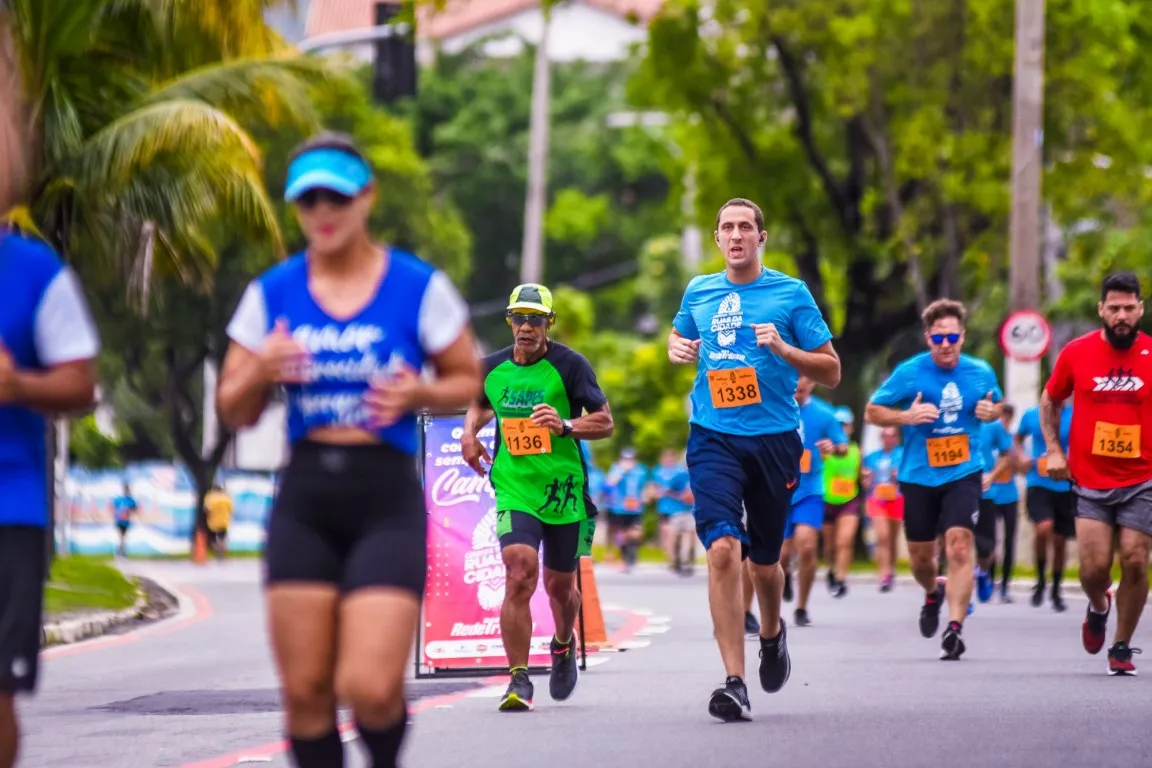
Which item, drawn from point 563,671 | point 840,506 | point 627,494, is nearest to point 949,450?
point 563,671

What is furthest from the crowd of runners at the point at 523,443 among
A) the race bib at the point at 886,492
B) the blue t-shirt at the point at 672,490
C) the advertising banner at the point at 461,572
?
the blue t-shirt at the point at 672,490

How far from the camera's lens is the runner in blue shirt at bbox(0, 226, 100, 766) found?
596 cm

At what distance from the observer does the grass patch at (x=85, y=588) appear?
2044 cm

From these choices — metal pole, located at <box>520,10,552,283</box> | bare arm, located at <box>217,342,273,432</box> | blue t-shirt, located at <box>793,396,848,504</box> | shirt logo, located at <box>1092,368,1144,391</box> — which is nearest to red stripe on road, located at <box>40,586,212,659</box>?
blue t-shirt, located at <box>793,396,848,504</box>

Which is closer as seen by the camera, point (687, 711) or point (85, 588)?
point (687, 711)

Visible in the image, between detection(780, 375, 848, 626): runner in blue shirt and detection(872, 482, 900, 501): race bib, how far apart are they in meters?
6.46

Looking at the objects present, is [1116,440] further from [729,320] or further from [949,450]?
[729,320]

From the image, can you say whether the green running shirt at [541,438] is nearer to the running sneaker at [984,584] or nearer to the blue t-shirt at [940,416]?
the blue t-shirt at [940,416]

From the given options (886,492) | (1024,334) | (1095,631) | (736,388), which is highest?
(1024,334)

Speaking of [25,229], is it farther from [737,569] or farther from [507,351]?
[737,569]

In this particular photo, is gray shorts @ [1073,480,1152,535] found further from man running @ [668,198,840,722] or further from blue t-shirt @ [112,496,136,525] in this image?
blue t-shirt @ [112,496,136,525]

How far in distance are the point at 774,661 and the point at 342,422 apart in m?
4.64

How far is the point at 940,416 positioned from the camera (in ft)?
46.0

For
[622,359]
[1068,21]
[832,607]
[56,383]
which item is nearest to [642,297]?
[622,359]
